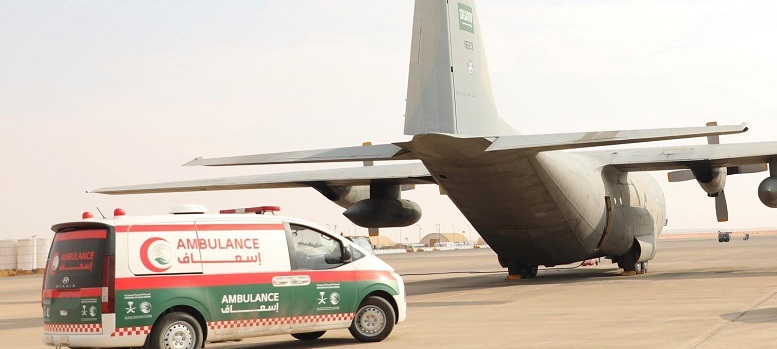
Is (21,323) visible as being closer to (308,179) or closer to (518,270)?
(308,179)

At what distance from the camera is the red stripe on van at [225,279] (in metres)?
10.5

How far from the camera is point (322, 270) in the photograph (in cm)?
1224

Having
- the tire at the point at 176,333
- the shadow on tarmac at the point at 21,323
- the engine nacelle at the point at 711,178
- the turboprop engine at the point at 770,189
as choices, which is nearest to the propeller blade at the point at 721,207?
the engine nacelle at the point at 711,178

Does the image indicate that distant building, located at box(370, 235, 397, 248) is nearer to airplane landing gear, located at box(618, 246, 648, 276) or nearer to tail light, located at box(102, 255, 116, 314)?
airplane landing gear, located at box(618, 246, 648, 276)

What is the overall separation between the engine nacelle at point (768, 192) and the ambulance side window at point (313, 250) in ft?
49.6

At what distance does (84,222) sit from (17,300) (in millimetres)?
18012

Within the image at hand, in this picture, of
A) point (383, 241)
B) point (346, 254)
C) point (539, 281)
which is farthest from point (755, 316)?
point (383, 241)

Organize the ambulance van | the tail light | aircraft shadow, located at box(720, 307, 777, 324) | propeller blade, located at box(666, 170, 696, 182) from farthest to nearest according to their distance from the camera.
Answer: propeller blade, located at box(666, 170, 696, 182) < aircraft shadow, located at box(720, 307, 777, 324) < the ambulance van < the tail light

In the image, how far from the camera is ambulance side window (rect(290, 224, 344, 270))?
12.1m

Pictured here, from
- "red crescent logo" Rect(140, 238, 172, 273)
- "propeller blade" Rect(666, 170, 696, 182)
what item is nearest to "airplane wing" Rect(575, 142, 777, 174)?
"propeller blade" Rect(666, 170, 696, 182)

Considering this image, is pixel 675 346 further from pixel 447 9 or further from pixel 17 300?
pixel 17 300

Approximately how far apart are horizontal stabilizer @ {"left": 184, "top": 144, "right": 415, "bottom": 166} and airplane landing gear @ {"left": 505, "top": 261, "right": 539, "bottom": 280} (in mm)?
9825

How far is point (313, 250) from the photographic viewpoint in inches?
488

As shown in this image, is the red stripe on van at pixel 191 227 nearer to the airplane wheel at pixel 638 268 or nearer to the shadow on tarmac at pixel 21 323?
the shadow on tarmac at pixel 21 323
